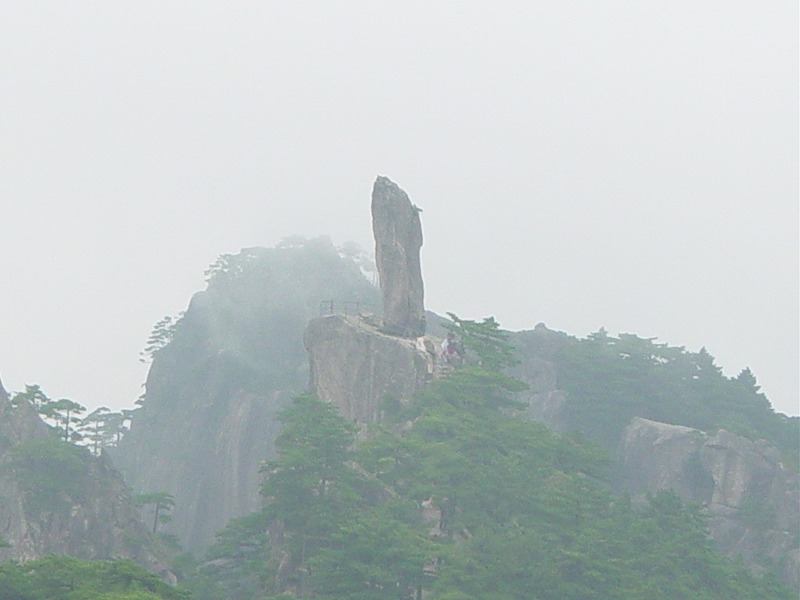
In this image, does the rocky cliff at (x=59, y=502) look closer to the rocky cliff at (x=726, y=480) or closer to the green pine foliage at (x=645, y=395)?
the rocky cliff at (x=726, y=480)

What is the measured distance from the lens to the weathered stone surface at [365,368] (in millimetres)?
54469

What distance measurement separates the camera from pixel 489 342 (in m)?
53.4

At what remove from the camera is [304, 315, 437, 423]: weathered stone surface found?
54.5 m

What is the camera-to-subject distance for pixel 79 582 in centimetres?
3067

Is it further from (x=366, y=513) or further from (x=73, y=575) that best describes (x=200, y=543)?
(x=73, y=575)

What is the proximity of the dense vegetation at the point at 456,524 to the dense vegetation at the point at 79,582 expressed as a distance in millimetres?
10378

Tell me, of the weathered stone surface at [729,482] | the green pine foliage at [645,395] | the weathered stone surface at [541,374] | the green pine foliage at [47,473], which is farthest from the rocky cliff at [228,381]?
the weathered stone surface at [729,482]

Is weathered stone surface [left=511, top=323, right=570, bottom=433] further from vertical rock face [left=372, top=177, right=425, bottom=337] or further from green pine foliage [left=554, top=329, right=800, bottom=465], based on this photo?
vertical rock face [left=372, top=177, right=425, bottom=337]

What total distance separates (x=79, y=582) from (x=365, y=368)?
2533cm

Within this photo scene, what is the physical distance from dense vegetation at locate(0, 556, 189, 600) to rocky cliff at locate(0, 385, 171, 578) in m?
19.6

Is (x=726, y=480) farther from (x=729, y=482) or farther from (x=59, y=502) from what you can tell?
(x=59, y=502)

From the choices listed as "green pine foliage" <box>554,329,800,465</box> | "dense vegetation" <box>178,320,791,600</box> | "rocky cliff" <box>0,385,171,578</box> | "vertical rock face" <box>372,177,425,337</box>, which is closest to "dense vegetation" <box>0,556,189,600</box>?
"dense vegetation" <box>178,320,791,600</box>

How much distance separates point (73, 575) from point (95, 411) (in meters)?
52.6

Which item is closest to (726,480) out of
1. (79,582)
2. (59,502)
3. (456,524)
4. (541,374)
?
(541,374)
